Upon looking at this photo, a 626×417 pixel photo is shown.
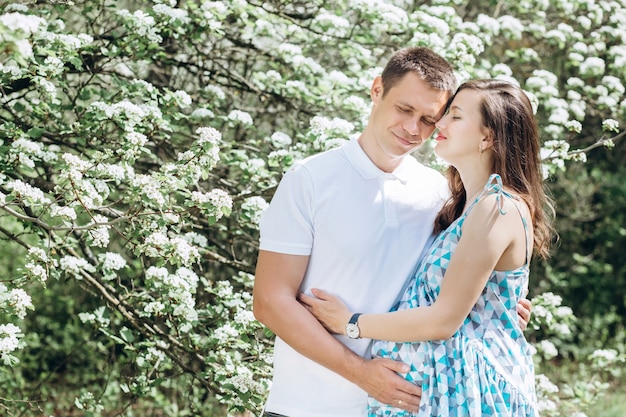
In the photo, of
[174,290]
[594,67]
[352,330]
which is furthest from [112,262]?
[594,67]

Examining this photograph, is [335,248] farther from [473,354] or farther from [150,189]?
[150,189]

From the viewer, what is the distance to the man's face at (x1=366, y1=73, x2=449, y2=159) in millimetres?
2723

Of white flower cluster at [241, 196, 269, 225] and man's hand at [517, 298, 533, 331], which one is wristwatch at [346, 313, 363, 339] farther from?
white flower cluster at [241, 196, 269, 225]

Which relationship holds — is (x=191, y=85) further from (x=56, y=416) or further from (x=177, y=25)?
(x=56, y=416)

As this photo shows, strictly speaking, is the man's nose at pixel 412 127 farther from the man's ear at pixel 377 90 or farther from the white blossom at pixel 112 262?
the white blossom at pixel 112 262

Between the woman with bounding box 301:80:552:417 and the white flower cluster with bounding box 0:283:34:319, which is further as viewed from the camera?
the white flower cluster with bounding box 0:283:34:319

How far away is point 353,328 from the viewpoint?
253 centimetres

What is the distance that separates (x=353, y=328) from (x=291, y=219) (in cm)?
37

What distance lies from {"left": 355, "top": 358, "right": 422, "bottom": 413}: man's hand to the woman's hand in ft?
0.47

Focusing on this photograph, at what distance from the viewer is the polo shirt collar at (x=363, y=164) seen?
2.72 metres

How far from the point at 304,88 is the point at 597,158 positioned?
15.5 feet

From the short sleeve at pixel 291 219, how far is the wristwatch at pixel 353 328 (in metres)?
0.24

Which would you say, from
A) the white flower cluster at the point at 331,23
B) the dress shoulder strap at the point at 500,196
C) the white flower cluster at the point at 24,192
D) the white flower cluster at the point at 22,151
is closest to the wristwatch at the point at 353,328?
the dress shoulder strap at the point at 500,196

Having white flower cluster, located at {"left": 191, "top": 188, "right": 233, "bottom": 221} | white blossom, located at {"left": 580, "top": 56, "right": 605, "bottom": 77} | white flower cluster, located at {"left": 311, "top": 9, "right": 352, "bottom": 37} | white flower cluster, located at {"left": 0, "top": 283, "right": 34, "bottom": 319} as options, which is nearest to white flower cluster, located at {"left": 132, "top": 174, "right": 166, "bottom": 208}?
white flower cluster, located at {"left": 191, "top": 188, "right": 233, "bottom": 221}
